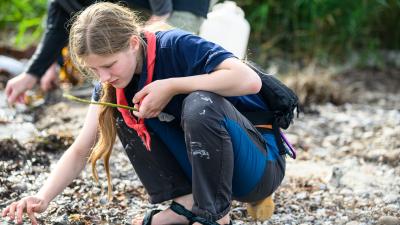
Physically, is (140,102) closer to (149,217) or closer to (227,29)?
(149,217)

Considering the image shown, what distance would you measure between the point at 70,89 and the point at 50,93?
0.59ft

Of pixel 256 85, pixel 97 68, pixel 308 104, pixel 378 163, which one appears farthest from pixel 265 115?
pixel 308 104

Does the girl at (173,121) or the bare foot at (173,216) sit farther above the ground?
the girl at (173,121)

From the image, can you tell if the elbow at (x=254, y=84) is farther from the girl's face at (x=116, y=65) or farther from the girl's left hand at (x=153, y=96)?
the girl's face at (x=116, y=65)

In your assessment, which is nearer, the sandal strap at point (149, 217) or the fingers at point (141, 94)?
the fingers at point (141, 94)

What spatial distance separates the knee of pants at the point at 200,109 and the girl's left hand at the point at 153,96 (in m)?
0.07

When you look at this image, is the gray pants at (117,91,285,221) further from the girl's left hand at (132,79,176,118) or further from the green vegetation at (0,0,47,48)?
the green vegetation at (0,0,47,48)

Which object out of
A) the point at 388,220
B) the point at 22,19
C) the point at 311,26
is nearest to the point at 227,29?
the point at 388,220

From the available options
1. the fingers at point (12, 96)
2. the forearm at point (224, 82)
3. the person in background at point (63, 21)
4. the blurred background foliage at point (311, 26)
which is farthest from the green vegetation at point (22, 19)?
the forearm at point (224, 82)

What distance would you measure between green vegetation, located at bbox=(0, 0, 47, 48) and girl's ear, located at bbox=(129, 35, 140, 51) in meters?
3.39

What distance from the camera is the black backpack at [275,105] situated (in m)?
2.57

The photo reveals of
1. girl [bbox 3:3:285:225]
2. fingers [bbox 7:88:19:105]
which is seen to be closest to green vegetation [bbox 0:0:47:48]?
fingers [bbox 7:88:19:105]

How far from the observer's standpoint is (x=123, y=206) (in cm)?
291

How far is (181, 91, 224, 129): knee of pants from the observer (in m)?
2.31
